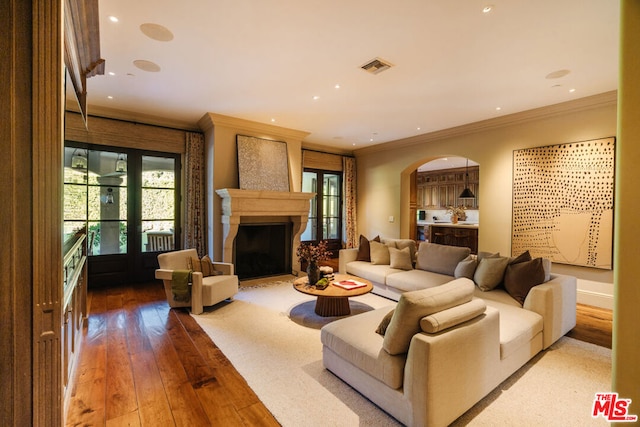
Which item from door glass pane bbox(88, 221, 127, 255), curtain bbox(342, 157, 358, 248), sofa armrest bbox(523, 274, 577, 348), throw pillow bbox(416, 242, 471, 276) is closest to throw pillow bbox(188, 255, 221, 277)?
door glass pane bbox(88, 221, 127, 255)

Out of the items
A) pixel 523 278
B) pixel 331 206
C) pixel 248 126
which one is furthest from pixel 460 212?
pixel 248 126

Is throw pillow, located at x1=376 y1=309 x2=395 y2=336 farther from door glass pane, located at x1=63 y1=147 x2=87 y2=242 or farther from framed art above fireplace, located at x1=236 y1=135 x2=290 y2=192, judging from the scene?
framed art above fireplace, located at x1=236 y1=135 x2=290 y2=192

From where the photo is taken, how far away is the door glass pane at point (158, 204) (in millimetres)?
5332

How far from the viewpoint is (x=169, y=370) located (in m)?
2.56

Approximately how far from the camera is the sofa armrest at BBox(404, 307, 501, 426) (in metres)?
1.74

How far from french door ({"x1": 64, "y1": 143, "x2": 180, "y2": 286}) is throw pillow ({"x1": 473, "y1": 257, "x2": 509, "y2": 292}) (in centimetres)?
507

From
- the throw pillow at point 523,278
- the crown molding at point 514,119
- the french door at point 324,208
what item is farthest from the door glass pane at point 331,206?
the throw pillow at point 523,278

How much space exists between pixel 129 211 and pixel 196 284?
237cm

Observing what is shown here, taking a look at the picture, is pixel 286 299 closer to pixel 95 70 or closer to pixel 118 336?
pixel 118 336

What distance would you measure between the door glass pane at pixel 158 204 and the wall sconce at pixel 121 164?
11.1 inches

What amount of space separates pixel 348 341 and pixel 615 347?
1.74 metres

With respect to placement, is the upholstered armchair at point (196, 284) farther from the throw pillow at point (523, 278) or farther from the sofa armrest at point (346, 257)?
the throw pillow at point (523, 278)

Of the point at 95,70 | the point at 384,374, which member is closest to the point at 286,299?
the point at 384,374

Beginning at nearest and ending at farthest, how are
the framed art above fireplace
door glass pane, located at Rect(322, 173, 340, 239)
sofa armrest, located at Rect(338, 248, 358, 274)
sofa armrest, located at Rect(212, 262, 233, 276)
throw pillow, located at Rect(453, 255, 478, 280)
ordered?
1. throw pillow, located at Rect(453, 255, 478, 280)
2. sofa armrest, located at Rect(212, 262, 233, 276)
3. sofa armrest, located at Rect(338, 248, 358, 274)
4. the framed art above fireplace
5. door glass pane, located at Rect(322, 173, 340, 239)
